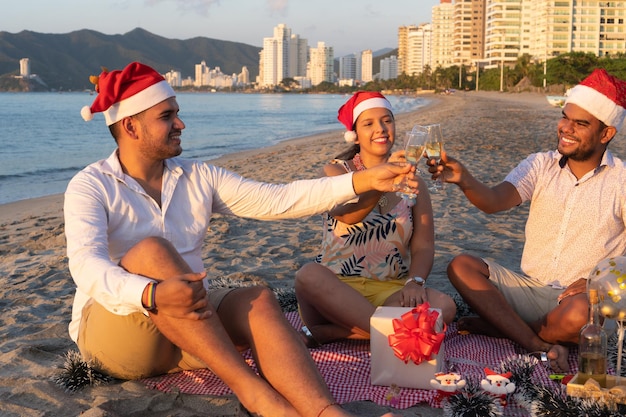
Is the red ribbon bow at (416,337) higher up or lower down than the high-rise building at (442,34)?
lower down

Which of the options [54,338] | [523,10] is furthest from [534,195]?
[523,10]

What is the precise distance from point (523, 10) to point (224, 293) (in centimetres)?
14636

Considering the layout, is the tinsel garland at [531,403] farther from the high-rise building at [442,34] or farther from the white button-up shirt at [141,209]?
the high-rise building at [442,34]

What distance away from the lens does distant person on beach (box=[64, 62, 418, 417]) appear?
2.78 m

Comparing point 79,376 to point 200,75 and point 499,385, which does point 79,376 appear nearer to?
point 499,385

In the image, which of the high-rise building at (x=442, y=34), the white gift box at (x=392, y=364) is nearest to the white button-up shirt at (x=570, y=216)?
the white gift box at (x=392, y=364)

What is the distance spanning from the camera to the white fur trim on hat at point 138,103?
131 inches

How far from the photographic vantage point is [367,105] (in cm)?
413

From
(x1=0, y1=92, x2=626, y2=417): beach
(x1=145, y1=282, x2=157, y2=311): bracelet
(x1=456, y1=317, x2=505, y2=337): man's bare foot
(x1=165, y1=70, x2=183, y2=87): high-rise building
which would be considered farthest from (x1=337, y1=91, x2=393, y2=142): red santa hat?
(x1=165, y1=70, x2=183, y2=87): high-rise building

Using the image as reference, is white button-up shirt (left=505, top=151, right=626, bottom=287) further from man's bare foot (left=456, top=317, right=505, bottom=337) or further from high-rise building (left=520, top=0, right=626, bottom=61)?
high-rise building (left=520, top=0, right=626, bottom=61)

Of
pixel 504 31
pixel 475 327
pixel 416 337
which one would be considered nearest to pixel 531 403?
pixel 416 337

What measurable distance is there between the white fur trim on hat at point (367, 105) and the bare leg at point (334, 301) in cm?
97

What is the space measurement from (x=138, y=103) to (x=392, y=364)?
180 centimetres

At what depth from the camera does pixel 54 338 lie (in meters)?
4.27
